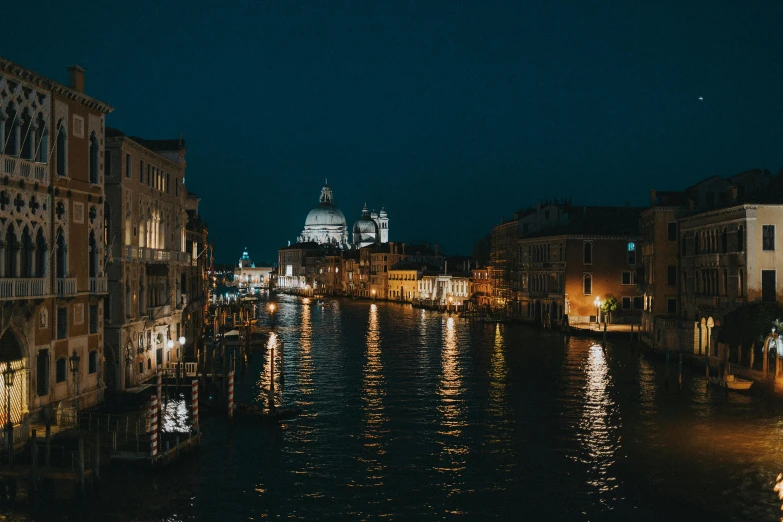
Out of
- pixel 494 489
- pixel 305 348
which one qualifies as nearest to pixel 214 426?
pixel 494 489

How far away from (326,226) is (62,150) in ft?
573

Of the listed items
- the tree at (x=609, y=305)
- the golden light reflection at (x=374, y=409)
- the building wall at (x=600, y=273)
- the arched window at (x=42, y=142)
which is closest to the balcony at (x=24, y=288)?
the arched window at (x=42, y=142)

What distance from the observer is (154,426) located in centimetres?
1828

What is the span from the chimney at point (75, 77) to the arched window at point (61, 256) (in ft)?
13.8

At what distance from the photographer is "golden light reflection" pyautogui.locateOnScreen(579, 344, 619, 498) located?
18.7 metres

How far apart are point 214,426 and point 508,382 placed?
1310 cm

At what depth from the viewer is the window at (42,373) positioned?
1962cm

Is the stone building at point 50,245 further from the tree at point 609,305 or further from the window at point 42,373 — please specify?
the tree at point 609,305

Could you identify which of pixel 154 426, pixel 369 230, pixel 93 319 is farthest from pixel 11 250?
pixel 369 230

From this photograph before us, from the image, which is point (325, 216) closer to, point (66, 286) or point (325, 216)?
point (325, 216)

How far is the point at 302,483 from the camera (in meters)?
18.5

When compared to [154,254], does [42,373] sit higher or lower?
lower

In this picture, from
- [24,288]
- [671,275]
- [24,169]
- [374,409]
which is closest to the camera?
[24,288]

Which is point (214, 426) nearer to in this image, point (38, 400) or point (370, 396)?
point (38, 400)
